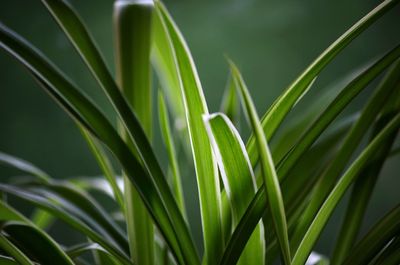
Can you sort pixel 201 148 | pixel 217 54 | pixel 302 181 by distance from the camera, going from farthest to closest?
pixel 217 54
pixel 302 181
pixel 201 148

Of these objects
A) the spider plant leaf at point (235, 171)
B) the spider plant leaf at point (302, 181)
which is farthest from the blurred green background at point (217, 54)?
the spider plant leaf at point (235, 171)

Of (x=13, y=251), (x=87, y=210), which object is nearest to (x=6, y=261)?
(x=13, y=251)

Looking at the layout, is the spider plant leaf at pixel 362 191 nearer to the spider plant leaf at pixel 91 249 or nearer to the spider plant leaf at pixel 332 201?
the spider plant leaf at pixel 332 201

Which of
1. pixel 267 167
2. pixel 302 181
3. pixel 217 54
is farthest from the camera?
pixel 217 54

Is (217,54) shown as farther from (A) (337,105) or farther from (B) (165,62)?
(A) (337,105)

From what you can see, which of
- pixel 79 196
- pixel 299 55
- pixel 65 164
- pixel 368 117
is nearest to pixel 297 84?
pixel 368 117
